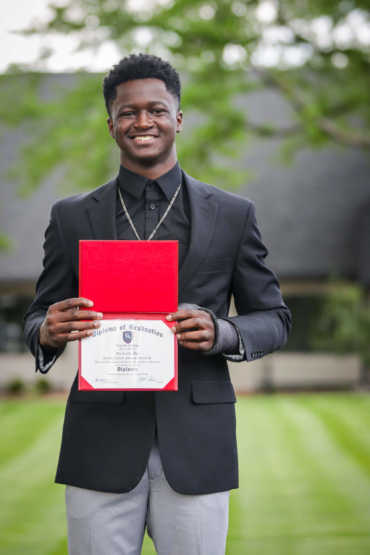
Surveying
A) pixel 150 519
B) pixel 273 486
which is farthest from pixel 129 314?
pixel 273 486

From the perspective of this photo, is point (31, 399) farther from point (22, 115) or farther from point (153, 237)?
point (153, 237)

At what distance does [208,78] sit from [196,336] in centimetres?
920

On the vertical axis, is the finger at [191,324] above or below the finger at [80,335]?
above

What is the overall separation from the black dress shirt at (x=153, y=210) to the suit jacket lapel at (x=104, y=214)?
0.14 feet

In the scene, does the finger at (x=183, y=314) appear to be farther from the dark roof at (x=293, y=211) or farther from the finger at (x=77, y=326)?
the dark roof at (x=293, y=211)

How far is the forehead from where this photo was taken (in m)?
1.96

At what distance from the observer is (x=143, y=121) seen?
1.94 metres

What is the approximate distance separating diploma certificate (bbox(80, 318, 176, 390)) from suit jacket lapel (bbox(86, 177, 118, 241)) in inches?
13.2

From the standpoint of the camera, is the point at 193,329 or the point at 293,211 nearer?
the point at 193,329

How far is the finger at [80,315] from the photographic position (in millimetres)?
1729

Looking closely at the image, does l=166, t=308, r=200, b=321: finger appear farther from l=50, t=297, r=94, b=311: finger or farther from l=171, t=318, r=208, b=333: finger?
l=50, t=297, r=94, b=311: finger

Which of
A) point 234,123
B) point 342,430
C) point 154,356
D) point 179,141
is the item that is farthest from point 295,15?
point 154,356

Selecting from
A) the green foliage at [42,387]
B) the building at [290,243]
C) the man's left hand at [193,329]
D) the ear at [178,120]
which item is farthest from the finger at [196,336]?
the building at [290,243]

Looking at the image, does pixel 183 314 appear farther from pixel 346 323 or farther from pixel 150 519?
pixel 346 323
